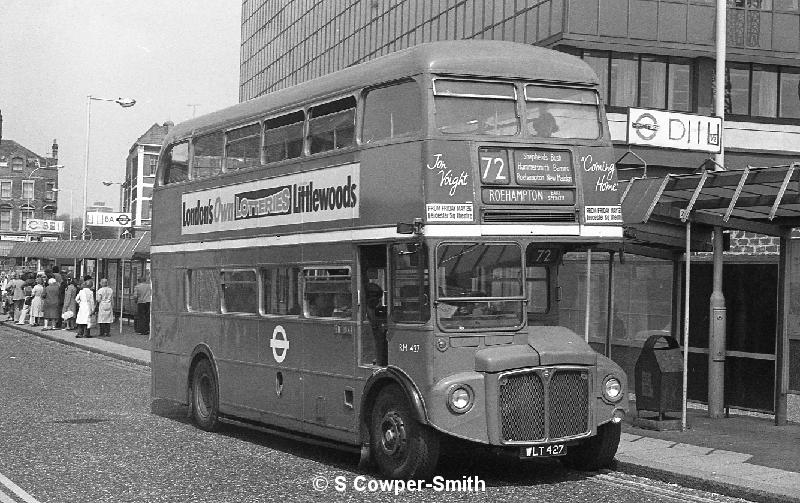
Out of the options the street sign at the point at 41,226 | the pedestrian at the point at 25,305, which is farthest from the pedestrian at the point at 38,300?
the street sign at the point at 41,226

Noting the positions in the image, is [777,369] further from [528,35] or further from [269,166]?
[528,35]

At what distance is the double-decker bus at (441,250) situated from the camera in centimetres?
1032

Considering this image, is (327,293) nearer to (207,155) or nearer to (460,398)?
(460,398)

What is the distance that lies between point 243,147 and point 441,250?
460 centimetres

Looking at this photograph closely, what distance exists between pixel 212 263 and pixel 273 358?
221 cm

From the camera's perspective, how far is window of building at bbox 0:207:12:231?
402ft

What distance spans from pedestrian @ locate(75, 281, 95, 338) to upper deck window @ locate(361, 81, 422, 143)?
24.6m

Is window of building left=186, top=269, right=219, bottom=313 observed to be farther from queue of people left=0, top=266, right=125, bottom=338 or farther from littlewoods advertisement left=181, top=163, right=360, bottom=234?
queue of people left=0, top=266, right=125, bottom=338

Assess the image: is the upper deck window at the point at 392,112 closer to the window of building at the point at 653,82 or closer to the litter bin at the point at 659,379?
the litter bin at the point at 659,379

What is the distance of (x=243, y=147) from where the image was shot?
1414 centimetres

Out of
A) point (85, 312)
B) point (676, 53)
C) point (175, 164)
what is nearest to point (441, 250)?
point (175, 164)

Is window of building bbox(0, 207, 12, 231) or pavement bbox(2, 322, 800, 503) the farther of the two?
window of building bbox(0, 207, 12, 231)

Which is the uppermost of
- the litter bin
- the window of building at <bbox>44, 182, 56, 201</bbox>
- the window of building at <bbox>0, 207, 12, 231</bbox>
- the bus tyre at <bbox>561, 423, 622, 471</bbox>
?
the window of building at <bbox>44, 182, 56, 201</bbox>

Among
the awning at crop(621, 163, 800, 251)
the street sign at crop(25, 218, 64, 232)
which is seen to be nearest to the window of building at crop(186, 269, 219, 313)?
the awning at crop(621, 163, 800, 251)
